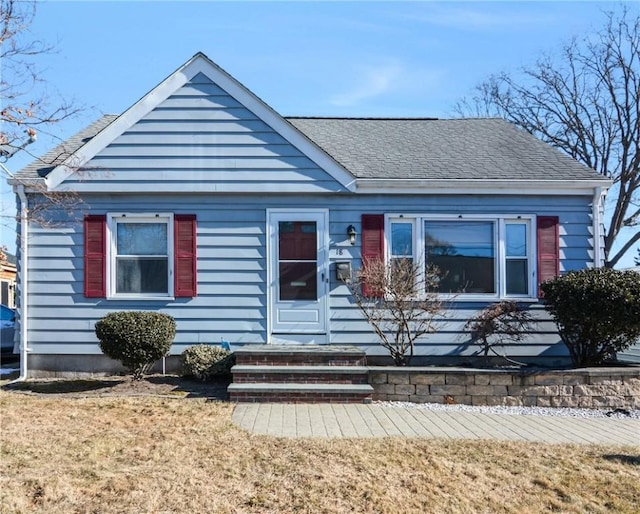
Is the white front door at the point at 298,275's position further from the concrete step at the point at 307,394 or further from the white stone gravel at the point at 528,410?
the white stone gravel at the point at 528,410

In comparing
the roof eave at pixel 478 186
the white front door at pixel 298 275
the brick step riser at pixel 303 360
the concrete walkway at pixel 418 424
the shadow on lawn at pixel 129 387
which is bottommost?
the concrete walkway at pixel 418 424

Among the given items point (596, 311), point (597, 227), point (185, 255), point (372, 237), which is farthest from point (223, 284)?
point (597, 227)

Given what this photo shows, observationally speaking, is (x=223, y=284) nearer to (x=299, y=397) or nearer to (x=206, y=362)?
(x=206, y=362)

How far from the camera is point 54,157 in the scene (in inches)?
383

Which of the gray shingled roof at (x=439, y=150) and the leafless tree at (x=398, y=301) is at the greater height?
the gray shingled roof at (x=439, y=150)

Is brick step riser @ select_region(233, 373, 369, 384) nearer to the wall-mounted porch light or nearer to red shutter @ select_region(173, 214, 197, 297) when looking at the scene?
red shutter @ select_region(173, 214, 197, 297)

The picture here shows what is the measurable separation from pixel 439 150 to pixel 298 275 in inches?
145

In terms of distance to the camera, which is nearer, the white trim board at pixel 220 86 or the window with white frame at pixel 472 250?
the white trim board at pixel 220 86

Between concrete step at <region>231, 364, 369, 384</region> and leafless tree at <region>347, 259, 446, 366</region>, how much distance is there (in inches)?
42.9

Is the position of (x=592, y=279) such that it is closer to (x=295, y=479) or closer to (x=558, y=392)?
(x=558, y=392)

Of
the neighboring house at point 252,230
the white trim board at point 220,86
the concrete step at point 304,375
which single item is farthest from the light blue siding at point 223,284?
the concrete step at point 304,375

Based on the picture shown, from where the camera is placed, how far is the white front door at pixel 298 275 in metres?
8.98

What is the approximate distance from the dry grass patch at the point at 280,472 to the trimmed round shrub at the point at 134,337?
1691mm

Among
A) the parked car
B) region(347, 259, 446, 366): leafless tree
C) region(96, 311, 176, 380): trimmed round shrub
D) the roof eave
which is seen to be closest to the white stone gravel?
region(347, 259, 446, 366): leafless tree
